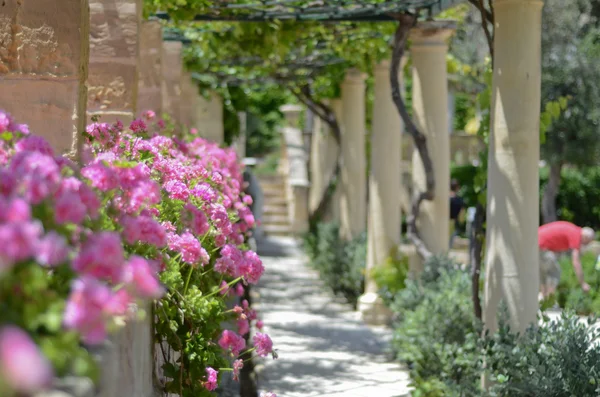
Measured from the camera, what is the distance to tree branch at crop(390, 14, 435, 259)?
8.08 meters

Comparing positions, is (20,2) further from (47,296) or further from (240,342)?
(47,296)

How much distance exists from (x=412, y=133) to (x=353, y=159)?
4586 mm

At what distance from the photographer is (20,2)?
158 inches

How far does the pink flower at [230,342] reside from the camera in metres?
3.77

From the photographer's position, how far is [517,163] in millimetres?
5285

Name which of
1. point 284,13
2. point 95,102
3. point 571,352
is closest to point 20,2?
point 95,102

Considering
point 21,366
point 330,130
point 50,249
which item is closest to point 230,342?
point 50,249

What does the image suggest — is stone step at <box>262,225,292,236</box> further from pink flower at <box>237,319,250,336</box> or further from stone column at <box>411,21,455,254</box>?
pink flower at <box>237,319,250,336</box>

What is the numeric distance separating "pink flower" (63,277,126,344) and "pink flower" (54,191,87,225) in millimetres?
243

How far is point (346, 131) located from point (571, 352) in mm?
8617

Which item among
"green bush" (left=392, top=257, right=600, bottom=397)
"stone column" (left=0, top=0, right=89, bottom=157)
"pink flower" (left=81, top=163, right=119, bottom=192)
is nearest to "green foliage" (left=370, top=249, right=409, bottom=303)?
"green bush" (left=392, top=257, right=600, bottom=397)

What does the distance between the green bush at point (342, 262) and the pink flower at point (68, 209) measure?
8.28m

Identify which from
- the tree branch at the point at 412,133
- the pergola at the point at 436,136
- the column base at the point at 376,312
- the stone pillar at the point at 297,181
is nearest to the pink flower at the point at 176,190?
the pergola at the point at 436,136

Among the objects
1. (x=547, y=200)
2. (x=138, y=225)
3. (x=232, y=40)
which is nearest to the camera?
(x=138, y=225)
